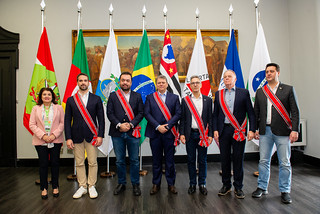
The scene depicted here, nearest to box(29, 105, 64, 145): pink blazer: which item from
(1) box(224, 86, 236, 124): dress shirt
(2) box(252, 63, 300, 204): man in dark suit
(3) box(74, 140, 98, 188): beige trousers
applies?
(3) box(74, 140, 98, 188): beige trousers

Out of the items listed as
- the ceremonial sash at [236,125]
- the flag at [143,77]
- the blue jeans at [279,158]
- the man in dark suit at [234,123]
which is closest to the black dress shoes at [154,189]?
the man in dark suit at [234,123]

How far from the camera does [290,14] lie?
462 centimetres

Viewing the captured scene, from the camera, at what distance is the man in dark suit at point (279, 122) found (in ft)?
8.28

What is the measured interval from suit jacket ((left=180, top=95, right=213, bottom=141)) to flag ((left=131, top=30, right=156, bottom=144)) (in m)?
1.11

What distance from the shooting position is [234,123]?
2.64m

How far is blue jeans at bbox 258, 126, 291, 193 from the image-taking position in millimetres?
2553

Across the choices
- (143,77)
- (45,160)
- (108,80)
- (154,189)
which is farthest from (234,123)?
(45,160)

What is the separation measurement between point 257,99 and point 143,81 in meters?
1.86

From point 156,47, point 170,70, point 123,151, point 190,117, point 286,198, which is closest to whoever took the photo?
point 286,198

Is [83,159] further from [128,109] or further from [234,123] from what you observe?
[234,123]

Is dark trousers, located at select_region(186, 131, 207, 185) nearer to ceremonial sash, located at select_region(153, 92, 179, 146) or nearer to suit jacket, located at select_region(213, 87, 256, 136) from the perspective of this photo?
ceremonial sash, located at select_region(153, 92, 179, 146)

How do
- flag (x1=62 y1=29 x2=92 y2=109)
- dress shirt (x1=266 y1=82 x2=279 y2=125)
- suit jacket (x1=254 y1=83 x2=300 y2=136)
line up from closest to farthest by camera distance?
suit jacket (x1=254 y1=83 x2=300 y2=136) → dress shirt (x1=266 y1=82 x2=279 y2=125) → flag (x1=62 y1=29 x2=92 y2=109)

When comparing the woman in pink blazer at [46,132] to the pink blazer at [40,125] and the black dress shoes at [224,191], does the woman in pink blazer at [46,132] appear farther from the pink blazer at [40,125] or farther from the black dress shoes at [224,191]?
the black dress shoes at [224,191]

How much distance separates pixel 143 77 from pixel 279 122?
220 centimetres
